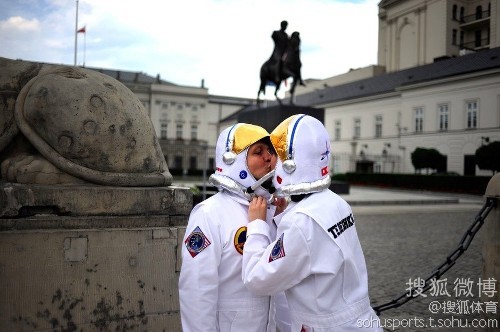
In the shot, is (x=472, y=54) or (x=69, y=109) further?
(x=472, y=54)

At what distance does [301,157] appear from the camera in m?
1.95

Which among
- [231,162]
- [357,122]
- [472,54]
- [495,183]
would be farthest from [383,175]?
[231,162]

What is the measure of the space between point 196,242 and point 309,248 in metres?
0.57

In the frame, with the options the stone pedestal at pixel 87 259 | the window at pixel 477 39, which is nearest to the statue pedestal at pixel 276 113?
the window at pixel 477 39

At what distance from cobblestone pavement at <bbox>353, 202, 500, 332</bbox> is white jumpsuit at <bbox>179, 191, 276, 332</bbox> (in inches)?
88.9

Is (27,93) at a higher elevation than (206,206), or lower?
higher

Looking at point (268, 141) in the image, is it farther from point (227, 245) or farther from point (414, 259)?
point (414, 259)

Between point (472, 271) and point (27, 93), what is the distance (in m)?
5.92

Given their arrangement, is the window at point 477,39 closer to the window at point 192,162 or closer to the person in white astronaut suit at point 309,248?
the person in white astronaut suit at point 309,248

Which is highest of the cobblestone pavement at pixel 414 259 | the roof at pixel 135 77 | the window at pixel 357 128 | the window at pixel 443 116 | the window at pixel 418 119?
the roof at pixel 135 77

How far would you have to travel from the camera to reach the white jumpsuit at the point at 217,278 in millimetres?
2016

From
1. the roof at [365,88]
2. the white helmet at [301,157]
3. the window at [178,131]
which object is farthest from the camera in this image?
the window at [178,131]

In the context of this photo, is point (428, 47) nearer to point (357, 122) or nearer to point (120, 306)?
point (120, 306)

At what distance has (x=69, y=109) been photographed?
3111 mm
